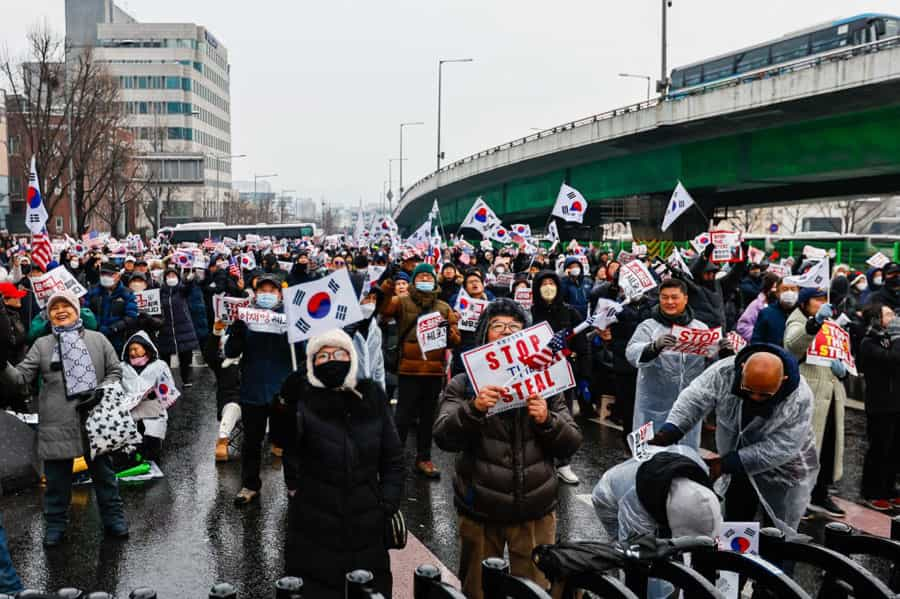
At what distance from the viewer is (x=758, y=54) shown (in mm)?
29453

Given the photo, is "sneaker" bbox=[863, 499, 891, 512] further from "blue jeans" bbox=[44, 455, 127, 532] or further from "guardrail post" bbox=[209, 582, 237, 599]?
"guardrail post" bbox=[209, 582, 237, 599]

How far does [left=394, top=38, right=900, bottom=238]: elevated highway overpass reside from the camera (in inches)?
825

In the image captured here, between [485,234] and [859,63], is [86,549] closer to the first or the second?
[485,234]

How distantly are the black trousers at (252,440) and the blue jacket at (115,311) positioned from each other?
3487 mm

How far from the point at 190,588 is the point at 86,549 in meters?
1.13

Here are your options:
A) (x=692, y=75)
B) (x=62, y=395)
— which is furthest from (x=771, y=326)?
(x=692, y=75)

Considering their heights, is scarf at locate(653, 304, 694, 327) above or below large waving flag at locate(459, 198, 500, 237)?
below

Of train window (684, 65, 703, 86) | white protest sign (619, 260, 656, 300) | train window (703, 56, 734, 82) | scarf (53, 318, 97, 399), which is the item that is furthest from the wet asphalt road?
train window (684, 65, 703, 86)

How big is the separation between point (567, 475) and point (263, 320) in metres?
3.19

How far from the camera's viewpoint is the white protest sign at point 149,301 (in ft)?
36.3

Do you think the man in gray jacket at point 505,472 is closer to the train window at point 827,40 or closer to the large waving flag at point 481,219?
the large waving flag at point 481,219

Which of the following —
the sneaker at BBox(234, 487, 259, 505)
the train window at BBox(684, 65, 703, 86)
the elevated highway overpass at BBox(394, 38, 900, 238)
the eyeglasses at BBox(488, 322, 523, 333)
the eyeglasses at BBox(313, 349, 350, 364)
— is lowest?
the sneaker at BBox(234, 487, 259, 505)

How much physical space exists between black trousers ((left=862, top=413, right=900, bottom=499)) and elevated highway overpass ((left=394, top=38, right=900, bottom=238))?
13.4m

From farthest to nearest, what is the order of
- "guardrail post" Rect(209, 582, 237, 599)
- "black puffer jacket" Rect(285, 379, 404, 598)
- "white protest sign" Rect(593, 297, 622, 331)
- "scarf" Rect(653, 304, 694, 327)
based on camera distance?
"white protest sign" Rect(593, 297, 622, 331) → "scarf" Rect(653, 304, 694, 327) → "black puffer jacket" Rect(285, 379, 404, 598) → "guardrail post" Rect(209, 582, 237, 599)
